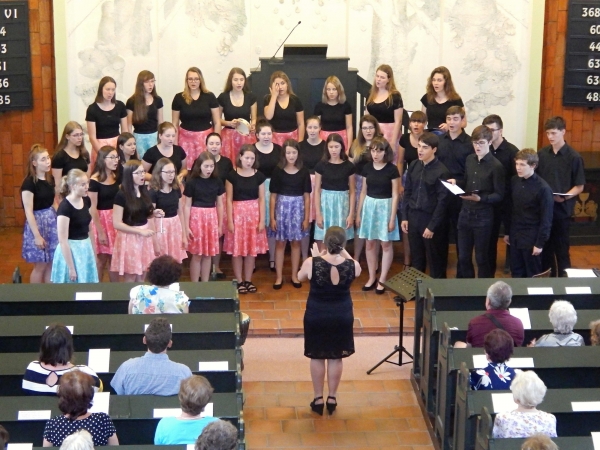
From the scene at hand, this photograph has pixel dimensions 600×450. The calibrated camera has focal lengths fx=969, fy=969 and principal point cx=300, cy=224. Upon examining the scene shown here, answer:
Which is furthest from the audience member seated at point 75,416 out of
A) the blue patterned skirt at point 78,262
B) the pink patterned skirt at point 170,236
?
the pink patterned skirt at point 170,236

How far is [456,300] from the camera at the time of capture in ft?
24.2

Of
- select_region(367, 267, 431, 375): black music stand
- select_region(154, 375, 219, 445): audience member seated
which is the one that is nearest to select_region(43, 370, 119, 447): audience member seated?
select_region(154, 375, 219, 445): audience member seated

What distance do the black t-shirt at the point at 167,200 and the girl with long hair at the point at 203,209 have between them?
0.32m

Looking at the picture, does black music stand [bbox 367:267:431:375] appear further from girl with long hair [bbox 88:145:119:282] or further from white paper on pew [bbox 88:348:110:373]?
girl with long hair [bbox 88:145:119:282]

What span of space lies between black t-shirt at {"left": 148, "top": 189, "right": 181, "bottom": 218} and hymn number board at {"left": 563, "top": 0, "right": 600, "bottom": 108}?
17.9 ft

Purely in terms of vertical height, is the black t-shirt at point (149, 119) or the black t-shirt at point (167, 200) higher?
the black t-shirt at point (149, 119)

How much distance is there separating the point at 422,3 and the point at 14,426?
8.07 meters

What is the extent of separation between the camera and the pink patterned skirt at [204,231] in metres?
9.32

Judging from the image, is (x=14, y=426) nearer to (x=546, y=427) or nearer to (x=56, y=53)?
(x=546, y=427)

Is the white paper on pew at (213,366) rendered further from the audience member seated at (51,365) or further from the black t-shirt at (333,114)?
the black t-shirt at (333,114)

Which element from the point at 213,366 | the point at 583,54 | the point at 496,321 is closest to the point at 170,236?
the point at 213,366

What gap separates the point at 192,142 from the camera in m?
10.4

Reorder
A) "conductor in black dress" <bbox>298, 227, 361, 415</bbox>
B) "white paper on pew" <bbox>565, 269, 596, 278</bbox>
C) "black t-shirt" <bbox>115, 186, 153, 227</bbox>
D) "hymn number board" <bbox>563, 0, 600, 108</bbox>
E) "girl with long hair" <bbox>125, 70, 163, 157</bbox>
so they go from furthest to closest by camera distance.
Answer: "hymn number board" <bbox>563, 0, 600, 108</bbox> < "girl with long hair" <bbox>125, 70, 163, 157</bbox> < "black t-shirt" <bbox>115, 186, 153, 227</bbox> < "white paper on pew" <bbox>565, 269, 596, 278</bbox> < "conductor in black dress" <bbox>298, 227, 361, 415</bbox>

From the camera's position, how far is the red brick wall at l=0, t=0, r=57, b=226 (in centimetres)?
1156
